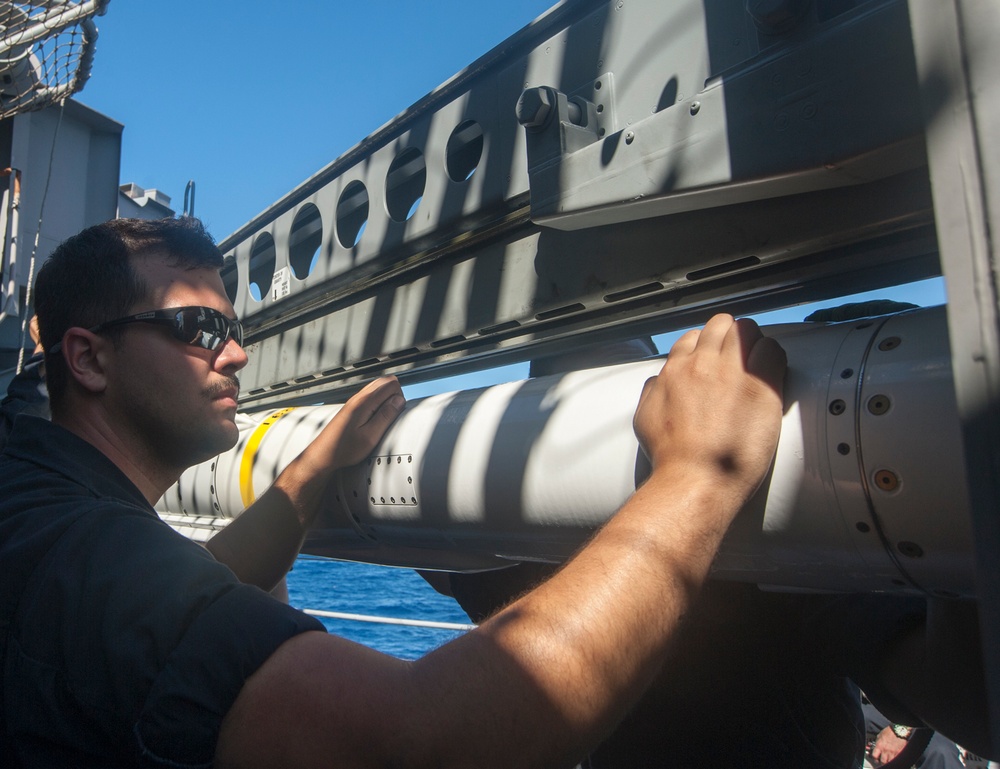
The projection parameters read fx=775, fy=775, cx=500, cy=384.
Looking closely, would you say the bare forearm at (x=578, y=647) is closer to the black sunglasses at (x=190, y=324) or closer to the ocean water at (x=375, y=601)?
A: the black sunglasses at (x=190, y=324)

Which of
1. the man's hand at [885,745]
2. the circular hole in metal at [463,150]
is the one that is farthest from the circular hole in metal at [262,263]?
the man's hand at [885,745]

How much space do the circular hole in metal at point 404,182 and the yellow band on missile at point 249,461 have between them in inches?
28.9

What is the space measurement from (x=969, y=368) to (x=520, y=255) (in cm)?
124

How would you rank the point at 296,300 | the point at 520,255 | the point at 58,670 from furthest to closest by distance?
the point at 296,300
the point at 520,255
the point at 58,670

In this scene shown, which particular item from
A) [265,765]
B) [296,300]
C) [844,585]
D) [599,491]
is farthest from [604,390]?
[296,300]

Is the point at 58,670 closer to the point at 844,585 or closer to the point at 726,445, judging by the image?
the point at 726,445

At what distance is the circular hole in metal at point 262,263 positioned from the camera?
114 inches

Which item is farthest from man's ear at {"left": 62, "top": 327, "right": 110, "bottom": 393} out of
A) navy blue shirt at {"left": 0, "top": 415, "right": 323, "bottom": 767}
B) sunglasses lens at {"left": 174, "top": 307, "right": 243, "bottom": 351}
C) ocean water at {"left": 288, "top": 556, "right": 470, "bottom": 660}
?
ocean water at {"left": 288, "top": 556, "right": 470, "bottom": 660}

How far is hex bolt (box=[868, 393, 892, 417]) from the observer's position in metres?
1.01

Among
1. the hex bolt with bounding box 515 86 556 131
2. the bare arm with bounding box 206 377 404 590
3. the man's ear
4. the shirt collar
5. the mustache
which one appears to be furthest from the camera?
the bare arm with bounding box 206 377 404 590

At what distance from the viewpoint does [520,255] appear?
6.02 feet

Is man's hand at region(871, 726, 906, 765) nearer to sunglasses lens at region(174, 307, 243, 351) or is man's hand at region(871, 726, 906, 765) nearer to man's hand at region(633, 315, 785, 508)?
man's hand at region(633, 315, 785, 508)

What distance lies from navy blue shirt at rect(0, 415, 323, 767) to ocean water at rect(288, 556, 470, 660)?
1029 centimetres

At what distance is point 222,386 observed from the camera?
1.48 m
